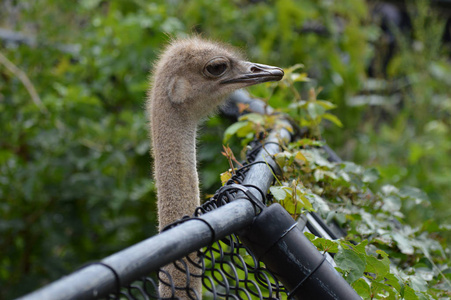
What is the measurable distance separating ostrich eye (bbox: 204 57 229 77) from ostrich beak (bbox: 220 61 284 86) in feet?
0.14

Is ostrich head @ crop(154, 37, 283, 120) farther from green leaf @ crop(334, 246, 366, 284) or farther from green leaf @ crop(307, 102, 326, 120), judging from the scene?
green leaf @ crop(334, 246, 366, 284)

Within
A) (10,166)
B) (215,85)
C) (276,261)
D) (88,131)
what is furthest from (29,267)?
(276,261)

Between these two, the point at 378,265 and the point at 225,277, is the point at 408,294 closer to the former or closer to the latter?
the point at 378,265

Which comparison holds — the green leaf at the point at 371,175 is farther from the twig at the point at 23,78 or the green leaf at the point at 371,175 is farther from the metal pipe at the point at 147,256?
the twig at the point at 23,78

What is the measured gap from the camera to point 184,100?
6.24ft

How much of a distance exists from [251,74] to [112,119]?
211cm

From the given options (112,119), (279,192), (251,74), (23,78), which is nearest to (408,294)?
(279,192)

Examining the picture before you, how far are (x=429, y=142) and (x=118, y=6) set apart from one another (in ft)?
9.15

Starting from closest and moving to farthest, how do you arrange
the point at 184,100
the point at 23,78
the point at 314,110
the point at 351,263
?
1. the point at 351,263
2. the point at 184,100
3. the point at 314,110
4. the point at 23,78

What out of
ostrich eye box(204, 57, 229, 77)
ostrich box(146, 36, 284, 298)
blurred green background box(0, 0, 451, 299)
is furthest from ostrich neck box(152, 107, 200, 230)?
blurred green background box(0, 0, 451, 299)

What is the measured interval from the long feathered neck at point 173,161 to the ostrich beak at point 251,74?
241 millimetres

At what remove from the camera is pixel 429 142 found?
14.6 ft

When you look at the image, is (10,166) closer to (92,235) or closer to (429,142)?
(92,235)

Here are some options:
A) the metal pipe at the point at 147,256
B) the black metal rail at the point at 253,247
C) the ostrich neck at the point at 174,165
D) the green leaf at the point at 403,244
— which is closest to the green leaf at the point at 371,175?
the green leaf at the point at 403,244
